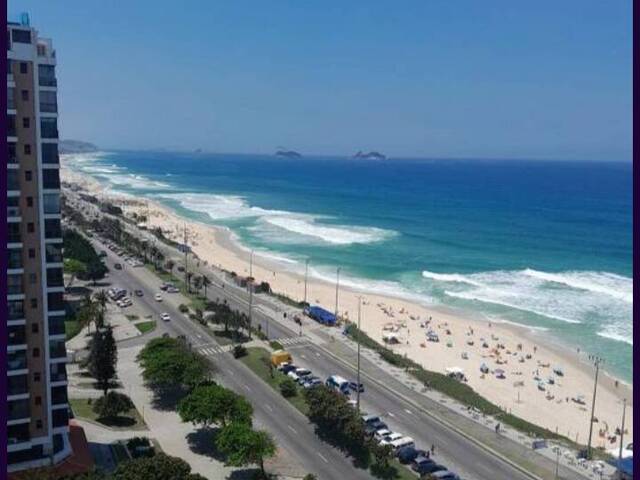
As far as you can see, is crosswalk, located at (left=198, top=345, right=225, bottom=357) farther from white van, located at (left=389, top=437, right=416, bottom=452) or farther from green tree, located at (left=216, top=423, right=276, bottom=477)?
white van, located at (left=389, top=437, right=416, bottom=452)

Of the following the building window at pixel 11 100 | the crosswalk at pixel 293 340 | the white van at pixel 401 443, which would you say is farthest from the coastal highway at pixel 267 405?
the building window at pixel 11 100

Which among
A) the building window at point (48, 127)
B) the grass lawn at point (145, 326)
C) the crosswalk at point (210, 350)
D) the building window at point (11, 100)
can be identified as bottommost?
the crosswalk at point (210, 350)

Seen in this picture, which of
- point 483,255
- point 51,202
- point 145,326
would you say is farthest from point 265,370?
point 483,255

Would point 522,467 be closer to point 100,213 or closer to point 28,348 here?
point 28,348

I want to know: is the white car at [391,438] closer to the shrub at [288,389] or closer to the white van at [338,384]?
the white van at [338,384]

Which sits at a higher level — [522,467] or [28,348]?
[28,348]

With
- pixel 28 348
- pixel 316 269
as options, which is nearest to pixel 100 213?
pixel 316 269

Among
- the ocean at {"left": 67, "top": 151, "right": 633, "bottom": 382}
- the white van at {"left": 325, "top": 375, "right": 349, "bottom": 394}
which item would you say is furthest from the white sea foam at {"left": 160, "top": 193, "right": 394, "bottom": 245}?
the white van at {"left": 325, "top": 375, "right": 349, "bottom": 394}
